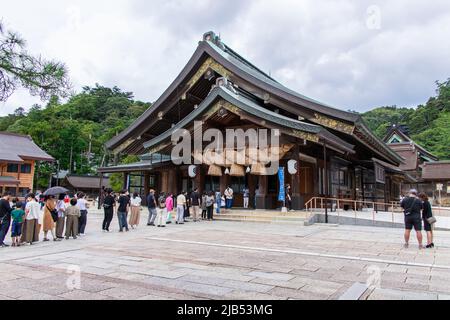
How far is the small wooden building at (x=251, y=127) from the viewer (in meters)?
14.4

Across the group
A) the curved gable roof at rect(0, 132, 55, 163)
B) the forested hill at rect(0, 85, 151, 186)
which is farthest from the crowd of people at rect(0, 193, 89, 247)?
the curved gable roof at rect(0, 132, 55, 163)

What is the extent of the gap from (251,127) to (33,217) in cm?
1079

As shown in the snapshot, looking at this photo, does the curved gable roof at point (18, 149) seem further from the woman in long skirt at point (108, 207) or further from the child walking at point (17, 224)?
the child walking at point (17, 224)

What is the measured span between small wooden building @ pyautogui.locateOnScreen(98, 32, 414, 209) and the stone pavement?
6.27 meters

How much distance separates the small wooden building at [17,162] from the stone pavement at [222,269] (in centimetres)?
2848

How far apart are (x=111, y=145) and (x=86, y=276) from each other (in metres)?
16.6

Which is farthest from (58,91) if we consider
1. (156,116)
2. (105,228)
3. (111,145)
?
(111,145)

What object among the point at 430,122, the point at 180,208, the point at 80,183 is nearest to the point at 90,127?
the point at 80,183

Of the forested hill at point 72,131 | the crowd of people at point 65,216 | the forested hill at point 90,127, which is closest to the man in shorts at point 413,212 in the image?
the crowd of people at point 65,216

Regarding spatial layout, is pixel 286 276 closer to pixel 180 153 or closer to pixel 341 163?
pixel 180 153

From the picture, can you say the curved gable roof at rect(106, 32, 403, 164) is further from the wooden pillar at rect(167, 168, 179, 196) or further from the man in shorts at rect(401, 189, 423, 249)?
the man in shorts at rect(401, 189, 423, 249)

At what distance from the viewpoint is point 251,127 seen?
16562mm

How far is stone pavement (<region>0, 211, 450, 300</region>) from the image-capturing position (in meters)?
4.22

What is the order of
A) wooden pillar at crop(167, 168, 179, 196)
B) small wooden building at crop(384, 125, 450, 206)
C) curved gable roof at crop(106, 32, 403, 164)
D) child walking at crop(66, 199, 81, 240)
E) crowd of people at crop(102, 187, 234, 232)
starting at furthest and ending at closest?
1. small wooden building at crop(384, 125, 450, 206)
2. wooden pillar at crop(167, 168, 179, 196)
3. curved gable roof at crop(106, 32, 403, 164)
4. crowd of people at crop(102, 187, 234, 232)
5. child walking at crop(66, 199, 81, 240)
